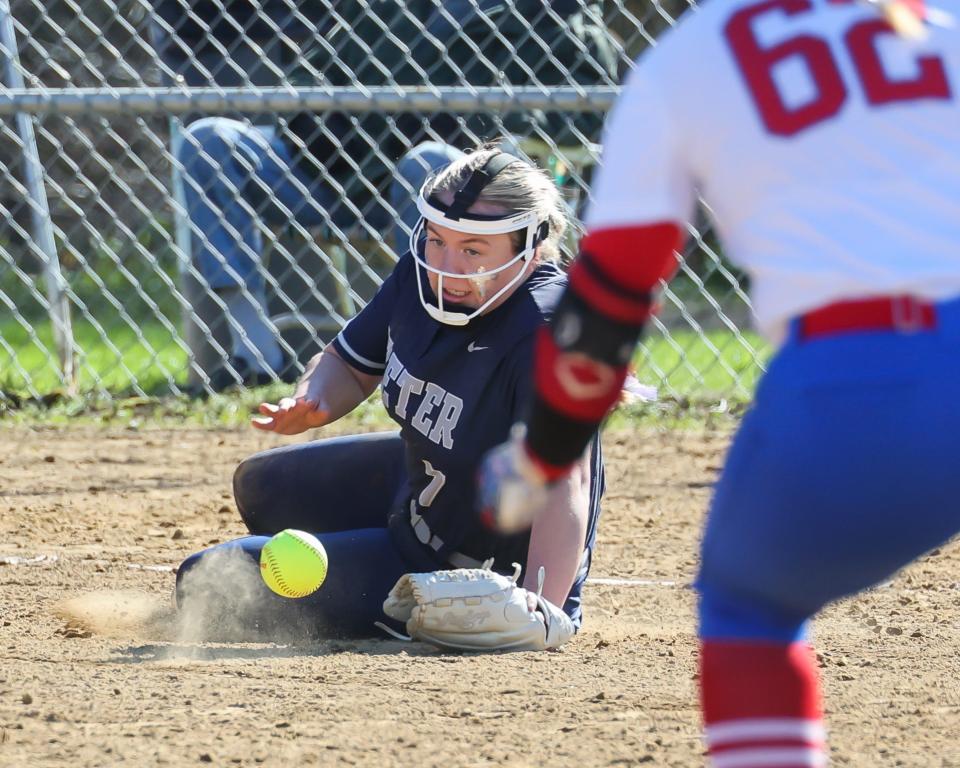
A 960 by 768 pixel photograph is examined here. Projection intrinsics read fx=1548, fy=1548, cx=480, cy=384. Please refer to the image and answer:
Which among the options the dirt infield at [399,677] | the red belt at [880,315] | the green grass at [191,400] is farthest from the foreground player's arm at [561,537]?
the green grass at [191,400]

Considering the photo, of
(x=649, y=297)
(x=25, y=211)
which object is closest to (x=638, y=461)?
(x=649, y=297)

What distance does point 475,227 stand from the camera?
3209 millimetres

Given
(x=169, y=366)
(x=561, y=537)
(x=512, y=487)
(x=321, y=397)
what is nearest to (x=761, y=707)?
(x=512, y=487)

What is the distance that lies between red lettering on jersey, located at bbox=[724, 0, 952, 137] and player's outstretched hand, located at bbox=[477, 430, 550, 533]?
0.48m

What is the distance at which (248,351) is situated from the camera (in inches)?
258

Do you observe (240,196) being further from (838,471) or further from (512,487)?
(838,471)

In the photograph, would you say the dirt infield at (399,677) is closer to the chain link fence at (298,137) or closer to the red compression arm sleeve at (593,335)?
the red compression arm sleeve at (593,335)

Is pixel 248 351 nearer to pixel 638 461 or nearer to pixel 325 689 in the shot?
pixel 638 461

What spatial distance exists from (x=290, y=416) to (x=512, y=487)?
5.68 ft

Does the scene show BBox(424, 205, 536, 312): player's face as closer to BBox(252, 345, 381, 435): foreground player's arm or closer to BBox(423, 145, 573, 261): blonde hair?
BBox(423, 145, 573, 261): blonde hair

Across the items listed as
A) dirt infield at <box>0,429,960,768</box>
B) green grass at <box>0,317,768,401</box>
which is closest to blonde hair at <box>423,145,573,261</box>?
dirt infield at <box>0,429,960,768</box>

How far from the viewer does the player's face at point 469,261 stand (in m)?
3.24

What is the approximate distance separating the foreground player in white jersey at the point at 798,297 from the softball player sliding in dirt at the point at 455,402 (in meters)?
1.43

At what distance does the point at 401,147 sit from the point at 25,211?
197 inches
